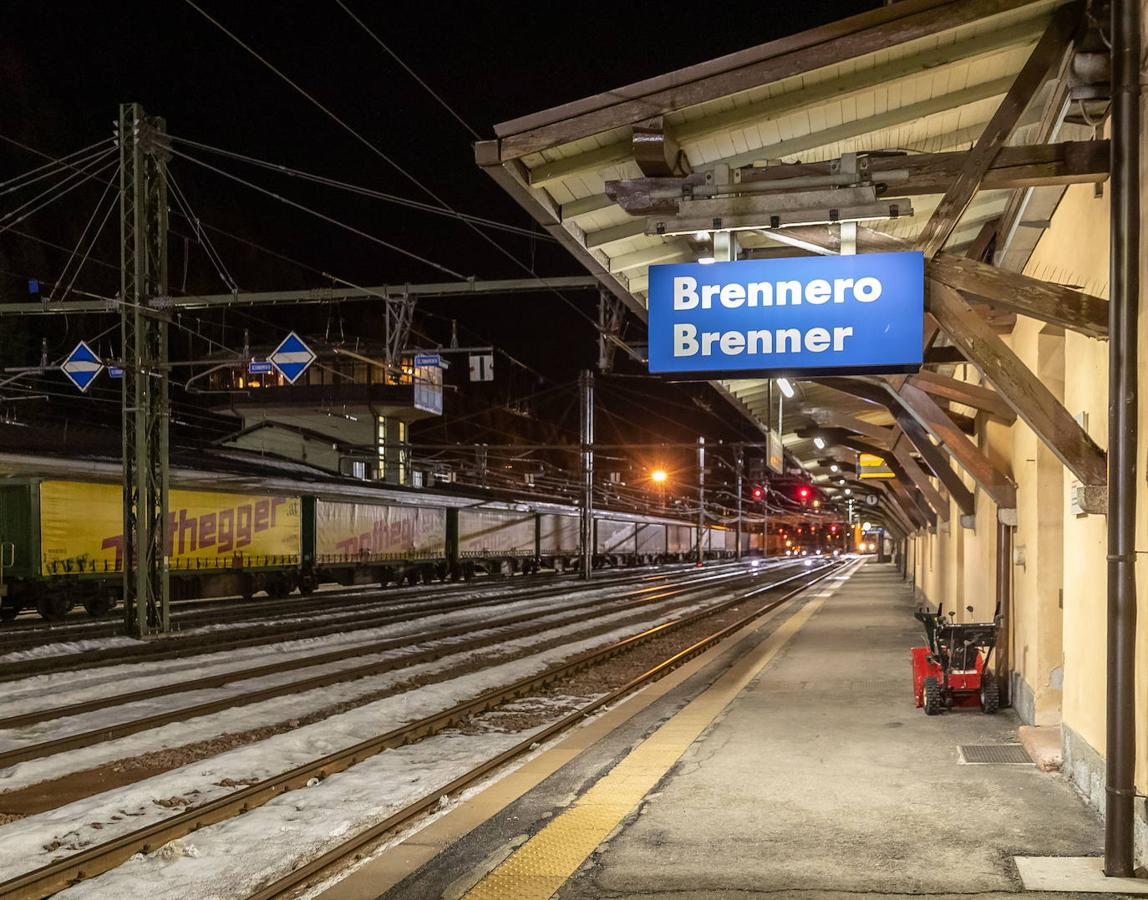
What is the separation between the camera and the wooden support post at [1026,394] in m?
5.51

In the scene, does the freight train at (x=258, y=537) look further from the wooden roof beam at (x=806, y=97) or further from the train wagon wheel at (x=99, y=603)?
the wooden roof beam at (x=806, y=97)

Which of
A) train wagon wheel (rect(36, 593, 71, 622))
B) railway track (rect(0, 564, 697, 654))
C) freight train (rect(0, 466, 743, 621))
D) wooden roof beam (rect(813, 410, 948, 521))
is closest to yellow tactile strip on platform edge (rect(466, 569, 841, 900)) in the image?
wooden roof beam (rect(813, 410, 948, 521))

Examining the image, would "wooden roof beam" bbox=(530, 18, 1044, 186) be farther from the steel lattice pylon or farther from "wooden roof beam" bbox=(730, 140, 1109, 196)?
the steel lattice pylon

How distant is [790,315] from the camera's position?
5.75 meters

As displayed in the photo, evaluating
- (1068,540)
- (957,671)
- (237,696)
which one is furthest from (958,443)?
(237,696)

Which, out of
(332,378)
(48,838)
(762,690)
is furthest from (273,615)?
(332,378)

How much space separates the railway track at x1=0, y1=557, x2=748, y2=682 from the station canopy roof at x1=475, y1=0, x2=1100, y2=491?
1123 centimetres

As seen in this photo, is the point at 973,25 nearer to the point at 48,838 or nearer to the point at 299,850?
the point at 299,850

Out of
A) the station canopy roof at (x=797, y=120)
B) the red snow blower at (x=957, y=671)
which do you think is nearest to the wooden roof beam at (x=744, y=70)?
the station canopy roof at (x=797, y=120)

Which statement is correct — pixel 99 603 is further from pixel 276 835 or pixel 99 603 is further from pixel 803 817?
pixel 803 817

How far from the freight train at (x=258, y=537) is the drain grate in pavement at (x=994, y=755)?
50.8 ft

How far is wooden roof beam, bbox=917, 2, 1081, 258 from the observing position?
539 centimetres

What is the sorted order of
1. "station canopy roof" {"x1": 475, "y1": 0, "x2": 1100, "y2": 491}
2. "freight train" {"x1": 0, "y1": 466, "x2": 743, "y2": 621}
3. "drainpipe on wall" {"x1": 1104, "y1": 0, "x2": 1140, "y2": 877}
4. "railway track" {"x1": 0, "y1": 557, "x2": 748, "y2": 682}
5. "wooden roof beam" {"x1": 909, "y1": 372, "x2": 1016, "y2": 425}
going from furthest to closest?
"freight train" {"x1": 0, "y1": 466, "x2": 743, "y2": 621} → "railway track" {"x1": 0, "y1": 557, "x2": 748, "y2": 682} → "wooden roof beam" {"x1": 909, "y1": 372, "x2": 1016, "y2": 425} → "station canopy roof" {"x1": 475, "y1": 0, "x2": 1100, "y2": 491} → "drainpipe on wall" {"x1": 1104, "y1": 0, "x2": 1140, "y2": 877}

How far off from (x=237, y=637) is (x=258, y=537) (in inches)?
428
